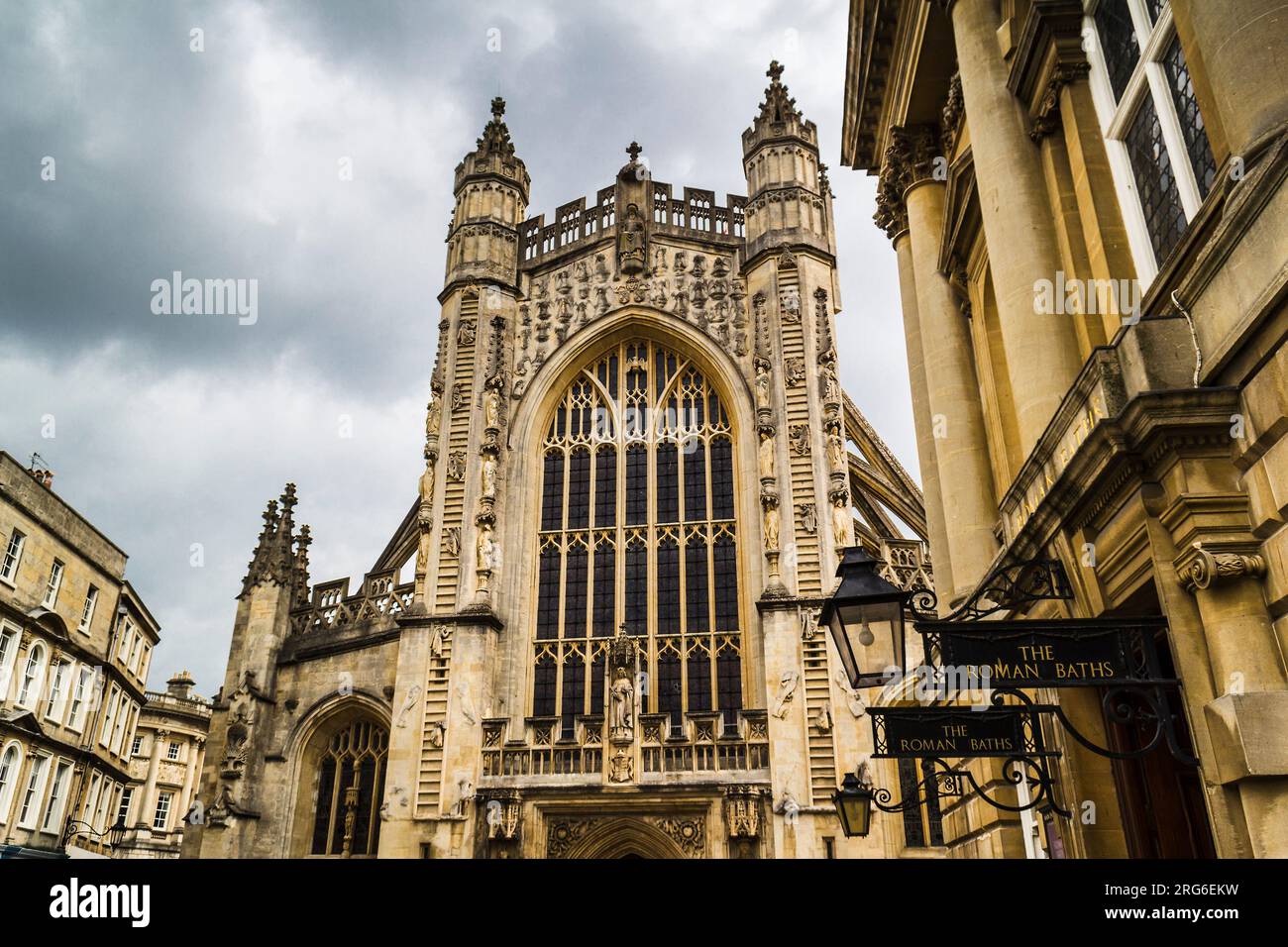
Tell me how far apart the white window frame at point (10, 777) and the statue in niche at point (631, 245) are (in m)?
17.8

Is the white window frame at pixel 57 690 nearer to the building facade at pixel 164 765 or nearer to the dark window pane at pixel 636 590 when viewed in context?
the dark window pane at pixel 636 590

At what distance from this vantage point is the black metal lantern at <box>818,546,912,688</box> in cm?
428

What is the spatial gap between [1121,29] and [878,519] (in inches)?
704

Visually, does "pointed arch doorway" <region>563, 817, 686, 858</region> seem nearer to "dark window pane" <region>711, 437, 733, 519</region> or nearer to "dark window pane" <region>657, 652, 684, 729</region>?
"dark window pane" <region>657, 652, 684, 729</region>

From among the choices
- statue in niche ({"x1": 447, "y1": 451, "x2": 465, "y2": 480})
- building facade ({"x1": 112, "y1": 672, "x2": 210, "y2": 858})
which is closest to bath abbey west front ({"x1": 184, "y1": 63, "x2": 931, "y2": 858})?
A: statue in niche ({"x1": 447, "y1": 451, "x2": 465, "y2": 480})

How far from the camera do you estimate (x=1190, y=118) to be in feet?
17.4

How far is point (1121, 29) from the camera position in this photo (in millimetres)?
6207

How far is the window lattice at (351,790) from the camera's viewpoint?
20516mm

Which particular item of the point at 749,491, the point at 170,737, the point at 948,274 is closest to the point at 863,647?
the point at 948,274

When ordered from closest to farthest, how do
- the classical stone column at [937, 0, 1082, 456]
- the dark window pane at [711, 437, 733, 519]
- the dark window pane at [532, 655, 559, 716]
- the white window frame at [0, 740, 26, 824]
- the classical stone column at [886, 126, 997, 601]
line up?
the classical stone column at [937, 0, 1082, 456] < the classical stone column at [886, 126, 997, 601] < the dark window pane at [532, 655, 559, 716] < the white window frame at [0, 740, 26, 824] < the dark window pane at [711, 437, 733, 519]

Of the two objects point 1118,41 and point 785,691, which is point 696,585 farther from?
point 1118,41

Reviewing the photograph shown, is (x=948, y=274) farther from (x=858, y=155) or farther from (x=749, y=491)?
(x=749, y=491)

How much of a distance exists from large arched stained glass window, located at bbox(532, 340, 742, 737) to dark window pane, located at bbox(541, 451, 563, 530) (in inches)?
1.2

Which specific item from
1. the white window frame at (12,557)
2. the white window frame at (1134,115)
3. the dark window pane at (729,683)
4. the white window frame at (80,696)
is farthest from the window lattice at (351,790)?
the white window frame at (1134,115)
